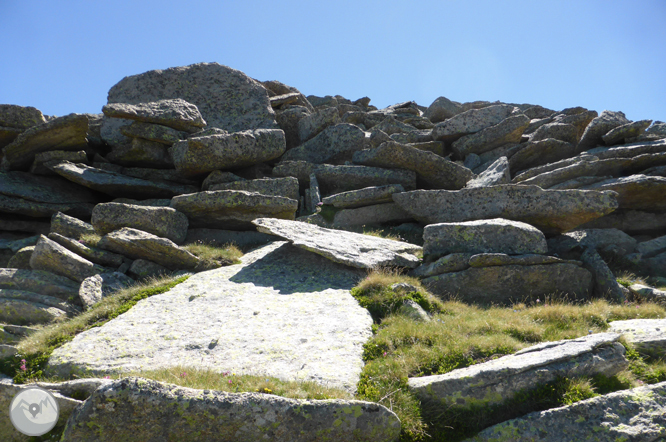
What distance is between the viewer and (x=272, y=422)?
7082 millimetres

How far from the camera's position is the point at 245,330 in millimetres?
11477

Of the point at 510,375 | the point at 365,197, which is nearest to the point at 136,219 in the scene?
the point at 365,197

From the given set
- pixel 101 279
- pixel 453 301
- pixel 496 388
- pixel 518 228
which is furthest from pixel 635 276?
pixel 101 279

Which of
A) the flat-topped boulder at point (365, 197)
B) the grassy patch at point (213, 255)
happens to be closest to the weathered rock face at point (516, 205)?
the flat-topped boulder at point (365, 197)

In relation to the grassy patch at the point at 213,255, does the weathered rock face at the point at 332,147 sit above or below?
above

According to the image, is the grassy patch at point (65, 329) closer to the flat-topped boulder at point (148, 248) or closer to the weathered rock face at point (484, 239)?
the flat-topped boulder at point (148, 248)

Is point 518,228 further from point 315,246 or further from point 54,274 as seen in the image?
point 54,274

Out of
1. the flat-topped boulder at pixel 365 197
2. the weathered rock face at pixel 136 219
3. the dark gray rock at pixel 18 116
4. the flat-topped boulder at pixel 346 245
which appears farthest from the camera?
the dark gray rock at pixel 18 116

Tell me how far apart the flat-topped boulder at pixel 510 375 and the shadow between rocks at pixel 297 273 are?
617 centimetres

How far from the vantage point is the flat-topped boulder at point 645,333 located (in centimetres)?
984

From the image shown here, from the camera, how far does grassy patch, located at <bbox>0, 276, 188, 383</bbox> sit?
10.4 meters

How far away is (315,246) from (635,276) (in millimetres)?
12220

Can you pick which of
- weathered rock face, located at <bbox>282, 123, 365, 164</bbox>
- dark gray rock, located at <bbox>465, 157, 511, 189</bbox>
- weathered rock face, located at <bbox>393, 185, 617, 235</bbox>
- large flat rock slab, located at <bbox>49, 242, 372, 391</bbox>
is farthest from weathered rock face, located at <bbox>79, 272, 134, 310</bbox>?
dark gray rock, located at <bbox>465, 157, 511, 189</bbox>

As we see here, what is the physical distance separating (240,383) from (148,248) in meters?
9.59
